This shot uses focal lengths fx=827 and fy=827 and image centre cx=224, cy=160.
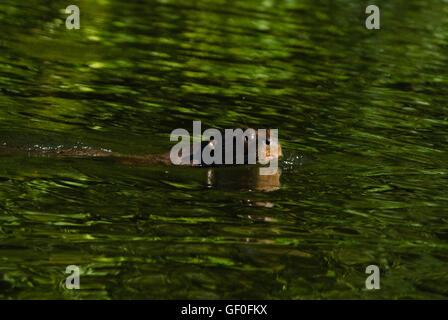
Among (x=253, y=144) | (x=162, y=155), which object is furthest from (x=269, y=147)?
(x=162, y=155)

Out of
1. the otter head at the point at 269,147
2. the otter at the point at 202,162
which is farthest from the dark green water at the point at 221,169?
the otter head at the point at 269,147

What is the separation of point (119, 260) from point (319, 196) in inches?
114

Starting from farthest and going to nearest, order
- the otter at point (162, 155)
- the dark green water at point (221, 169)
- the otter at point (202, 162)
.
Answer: the otter at point (162, 155)
the otter at point (202, 162)
the dark green water at point (221, 169)

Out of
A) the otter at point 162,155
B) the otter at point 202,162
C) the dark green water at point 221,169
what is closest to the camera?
the dark green water at point 221,169

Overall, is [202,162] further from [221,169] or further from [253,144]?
[253,144]

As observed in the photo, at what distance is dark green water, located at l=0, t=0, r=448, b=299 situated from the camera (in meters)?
6.94

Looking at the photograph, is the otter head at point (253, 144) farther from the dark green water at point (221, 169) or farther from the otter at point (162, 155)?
the dark green water at point (221, 169)

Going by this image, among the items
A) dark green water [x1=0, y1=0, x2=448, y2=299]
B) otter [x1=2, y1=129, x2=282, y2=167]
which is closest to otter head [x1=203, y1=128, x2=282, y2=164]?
otter [x1=2, y1=129, x2=282, y2=167]

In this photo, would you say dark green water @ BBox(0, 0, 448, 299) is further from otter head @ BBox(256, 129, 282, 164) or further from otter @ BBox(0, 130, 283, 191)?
otter head @ BBox(256, 129, 282, 164)

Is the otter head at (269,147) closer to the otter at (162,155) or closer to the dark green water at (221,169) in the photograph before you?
the otter at (162,155)

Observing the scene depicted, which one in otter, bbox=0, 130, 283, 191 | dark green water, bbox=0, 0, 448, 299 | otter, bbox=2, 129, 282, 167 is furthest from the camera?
otter, bbox=2, 129, 282, 167

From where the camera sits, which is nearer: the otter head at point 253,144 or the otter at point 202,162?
the otter at point 202,162

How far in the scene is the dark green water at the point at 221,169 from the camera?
6.94 meters

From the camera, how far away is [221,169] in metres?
10.2
